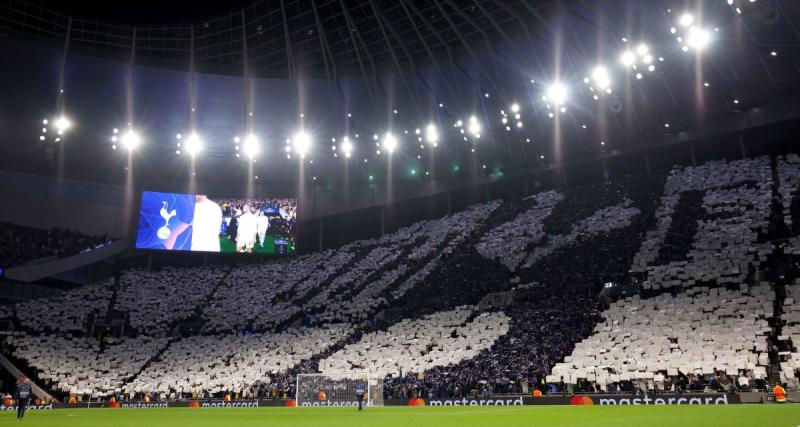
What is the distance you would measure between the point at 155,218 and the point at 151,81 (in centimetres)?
1217

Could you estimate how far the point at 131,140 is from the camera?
5188 centimetres

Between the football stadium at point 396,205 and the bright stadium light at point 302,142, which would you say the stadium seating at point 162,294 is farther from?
the bright stadium light at point 302,142

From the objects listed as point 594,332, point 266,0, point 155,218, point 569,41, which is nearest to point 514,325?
point 594,332

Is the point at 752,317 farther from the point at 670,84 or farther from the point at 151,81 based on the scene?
the point at 151,81

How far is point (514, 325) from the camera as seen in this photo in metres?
31.4

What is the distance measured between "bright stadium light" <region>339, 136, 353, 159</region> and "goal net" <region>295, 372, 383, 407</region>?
85.0 ft

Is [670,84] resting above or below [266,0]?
below

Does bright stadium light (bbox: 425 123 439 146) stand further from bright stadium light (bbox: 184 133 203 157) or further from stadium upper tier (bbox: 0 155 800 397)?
bright stadium light (bbox: 184 133 203 157)

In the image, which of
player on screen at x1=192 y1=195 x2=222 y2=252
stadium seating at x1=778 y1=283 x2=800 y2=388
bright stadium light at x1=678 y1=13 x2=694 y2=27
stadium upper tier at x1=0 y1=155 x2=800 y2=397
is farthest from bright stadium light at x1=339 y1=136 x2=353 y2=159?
stadium seating at x1=778 y1=283 x2=800 y2=388

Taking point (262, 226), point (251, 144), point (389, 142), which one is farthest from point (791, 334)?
point (251, 144)

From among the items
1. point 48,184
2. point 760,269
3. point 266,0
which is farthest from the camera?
point 48,184

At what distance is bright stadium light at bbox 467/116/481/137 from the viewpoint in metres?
45.2

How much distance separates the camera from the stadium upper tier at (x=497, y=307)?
83.3 ft

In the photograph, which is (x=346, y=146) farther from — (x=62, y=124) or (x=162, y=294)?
(x=62, y=124)
